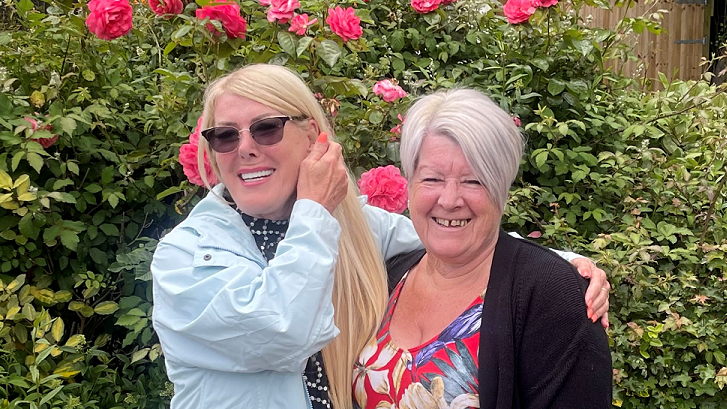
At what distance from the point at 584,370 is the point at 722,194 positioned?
215cm

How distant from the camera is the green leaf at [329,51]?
2627 millimetres

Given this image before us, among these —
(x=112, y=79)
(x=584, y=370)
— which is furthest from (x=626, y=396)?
(x=112, y=79)

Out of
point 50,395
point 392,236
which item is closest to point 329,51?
point 392,236

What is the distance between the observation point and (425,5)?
3363 mm

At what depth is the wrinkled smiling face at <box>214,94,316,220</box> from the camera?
5.70ft

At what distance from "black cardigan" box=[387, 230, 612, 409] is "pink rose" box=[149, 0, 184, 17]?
1.88 m

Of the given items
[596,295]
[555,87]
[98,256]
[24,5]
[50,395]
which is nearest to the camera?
[596,295]

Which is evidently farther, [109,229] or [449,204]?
[109,229]

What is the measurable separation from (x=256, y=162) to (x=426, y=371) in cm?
68

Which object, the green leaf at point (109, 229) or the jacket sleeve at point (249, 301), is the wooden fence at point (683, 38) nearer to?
the green leaf at point (109, 229)

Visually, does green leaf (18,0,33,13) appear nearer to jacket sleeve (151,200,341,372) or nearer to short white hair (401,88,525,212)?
jacket sleeve (151,200,341,372)

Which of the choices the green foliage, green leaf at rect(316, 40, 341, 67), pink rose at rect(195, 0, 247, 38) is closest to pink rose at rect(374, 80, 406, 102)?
the green foliage

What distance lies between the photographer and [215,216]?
1.78m

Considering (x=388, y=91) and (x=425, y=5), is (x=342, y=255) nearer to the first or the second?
(x=388, y=91)
